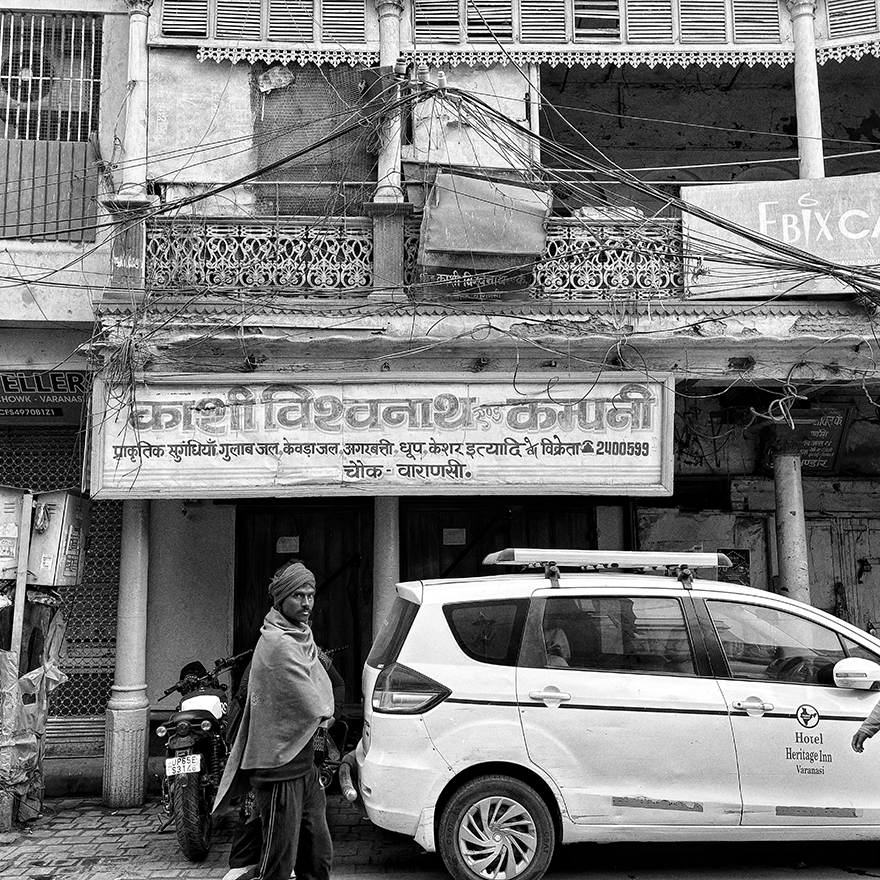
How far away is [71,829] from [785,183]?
854 centimetres

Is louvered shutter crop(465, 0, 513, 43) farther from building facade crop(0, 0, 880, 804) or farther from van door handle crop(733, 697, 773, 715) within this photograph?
van door handle crop(733, 697, 773, 715)

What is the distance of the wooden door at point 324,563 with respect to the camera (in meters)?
9.35

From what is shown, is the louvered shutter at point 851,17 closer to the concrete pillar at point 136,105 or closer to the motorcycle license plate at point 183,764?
the concrete pillar at point 136,105

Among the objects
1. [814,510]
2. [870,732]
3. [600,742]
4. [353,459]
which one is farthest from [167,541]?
[814,510]

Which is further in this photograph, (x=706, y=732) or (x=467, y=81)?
(x=467, y=81)

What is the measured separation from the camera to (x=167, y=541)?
905cm

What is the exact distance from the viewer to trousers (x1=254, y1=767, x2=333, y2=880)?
4328mm

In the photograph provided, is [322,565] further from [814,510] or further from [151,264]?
[814,510]

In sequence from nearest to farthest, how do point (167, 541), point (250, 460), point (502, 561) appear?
point (502, 561) < point (250, 460) < point (167, 541)

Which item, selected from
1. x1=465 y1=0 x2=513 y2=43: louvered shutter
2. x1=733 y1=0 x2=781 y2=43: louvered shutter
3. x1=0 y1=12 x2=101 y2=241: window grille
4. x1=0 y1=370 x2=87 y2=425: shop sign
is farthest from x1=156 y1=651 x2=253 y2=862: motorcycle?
x1=733 y1=0 x2=781 y2=43: louvered shutter

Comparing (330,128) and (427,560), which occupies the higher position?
(330,128)

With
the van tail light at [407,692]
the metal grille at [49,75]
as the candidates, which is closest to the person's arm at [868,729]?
the van tail light at [407,692]

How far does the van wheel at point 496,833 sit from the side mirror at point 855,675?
6.61 feet

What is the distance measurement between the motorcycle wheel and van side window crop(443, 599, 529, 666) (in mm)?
2272
